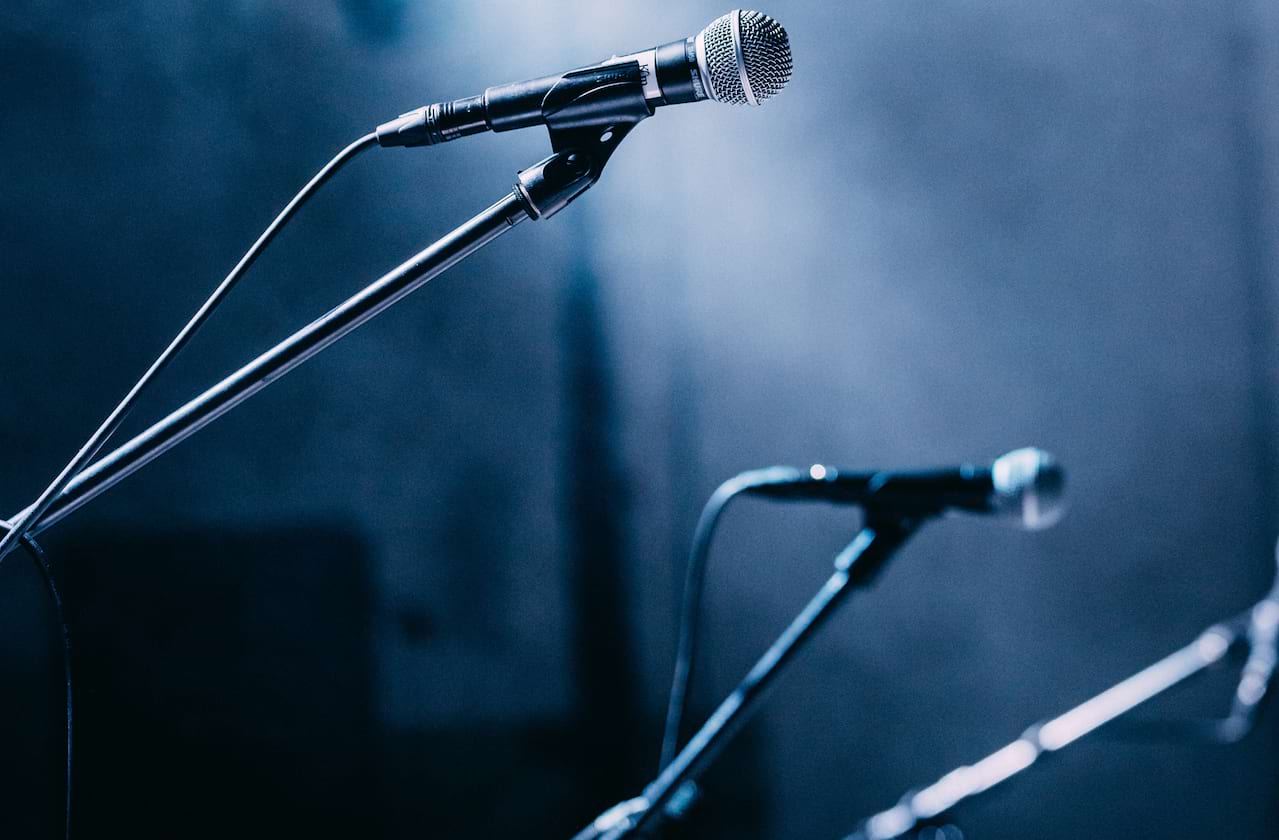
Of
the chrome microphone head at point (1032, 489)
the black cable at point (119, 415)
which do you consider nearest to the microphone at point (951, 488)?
the chrome microphone head at point (1032, 489)

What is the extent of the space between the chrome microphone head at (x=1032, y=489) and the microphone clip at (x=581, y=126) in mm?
398

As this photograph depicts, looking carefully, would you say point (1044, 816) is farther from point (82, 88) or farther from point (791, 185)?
point (82, 88)

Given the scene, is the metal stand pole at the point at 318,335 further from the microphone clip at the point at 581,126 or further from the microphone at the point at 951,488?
the microphone at the point at 951,488

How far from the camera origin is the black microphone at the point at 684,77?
0.66 meters

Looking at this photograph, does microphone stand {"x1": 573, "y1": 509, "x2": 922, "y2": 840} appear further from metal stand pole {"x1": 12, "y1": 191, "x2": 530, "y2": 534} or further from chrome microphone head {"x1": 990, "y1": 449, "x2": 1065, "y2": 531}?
metal stand pole {"x1": 12, "y1": 191, "x2": 530, "y2": 534}

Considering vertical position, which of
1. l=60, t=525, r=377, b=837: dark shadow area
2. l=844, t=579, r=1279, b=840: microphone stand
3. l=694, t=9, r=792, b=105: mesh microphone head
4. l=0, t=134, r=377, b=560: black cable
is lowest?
l=844, t=579, r=1279, b=840: microphone stand

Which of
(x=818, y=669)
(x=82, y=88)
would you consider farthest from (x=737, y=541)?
(x=82, y=88)

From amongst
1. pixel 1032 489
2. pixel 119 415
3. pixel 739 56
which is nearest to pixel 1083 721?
pixel 1032 489

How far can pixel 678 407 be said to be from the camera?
2203 mm

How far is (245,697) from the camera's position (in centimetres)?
185

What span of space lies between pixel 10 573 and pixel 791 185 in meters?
1.86

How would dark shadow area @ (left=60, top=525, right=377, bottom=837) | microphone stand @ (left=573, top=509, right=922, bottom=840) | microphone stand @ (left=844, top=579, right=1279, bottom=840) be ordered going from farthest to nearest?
dark shadow area @ (left=60, top=525, right=377, bottom=837) → microphone stand @ (left=844, top=579, right=1279, bottom=840) → microphone stand @ (left=573, top=509, right=922, bottom=840)

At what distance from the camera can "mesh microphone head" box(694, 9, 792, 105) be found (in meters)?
0.66

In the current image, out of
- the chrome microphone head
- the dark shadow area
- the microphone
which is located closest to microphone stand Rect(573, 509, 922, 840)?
the microphone
